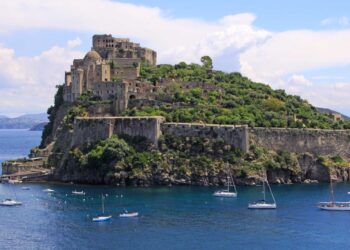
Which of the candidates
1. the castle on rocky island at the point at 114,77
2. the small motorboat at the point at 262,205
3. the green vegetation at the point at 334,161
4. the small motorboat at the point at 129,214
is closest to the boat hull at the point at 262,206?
the small motorboat at the point at 262,205

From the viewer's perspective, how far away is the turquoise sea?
58.7 m

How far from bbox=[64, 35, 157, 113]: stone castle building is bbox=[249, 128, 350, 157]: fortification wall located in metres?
19.8

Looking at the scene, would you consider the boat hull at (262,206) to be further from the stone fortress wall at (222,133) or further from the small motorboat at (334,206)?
the stone fortress wall at (222,133)

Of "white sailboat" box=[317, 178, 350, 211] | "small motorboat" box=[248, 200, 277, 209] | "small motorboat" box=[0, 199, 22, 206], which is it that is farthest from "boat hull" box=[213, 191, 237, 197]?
"small motorboat" box=[0, 199, 22, 206]

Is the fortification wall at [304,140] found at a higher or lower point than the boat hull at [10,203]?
higher

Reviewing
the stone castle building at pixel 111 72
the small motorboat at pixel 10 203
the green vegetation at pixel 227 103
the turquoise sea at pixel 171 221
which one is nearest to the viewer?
the turquoise sea at pixel 171 221

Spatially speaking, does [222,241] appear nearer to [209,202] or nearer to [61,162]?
[209,202]

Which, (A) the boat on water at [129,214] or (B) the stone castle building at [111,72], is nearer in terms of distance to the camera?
(A) the boat on water at [129,214]

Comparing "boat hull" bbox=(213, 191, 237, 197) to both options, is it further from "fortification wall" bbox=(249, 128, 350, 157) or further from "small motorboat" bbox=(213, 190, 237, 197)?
"fortification wall" bbox=(249, 128, 350, 157)

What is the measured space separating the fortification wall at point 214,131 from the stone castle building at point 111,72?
12505mm

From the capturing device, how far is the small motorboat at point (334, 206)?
245ft

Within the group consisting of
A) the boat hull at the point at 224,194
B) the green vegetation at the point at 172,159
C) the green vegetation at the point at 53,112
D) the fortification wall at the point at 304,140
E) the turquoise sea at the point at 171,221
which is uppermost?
the green vegetation at the point at 53,112

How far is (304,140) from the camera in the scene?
331 ft

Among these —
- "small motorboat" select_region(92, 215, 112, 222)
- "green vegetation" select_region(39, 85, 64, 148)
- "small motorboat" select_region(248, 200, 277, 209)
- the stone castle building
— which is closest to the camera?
"small motorboat" select_region(92, 215, 112, 222)
